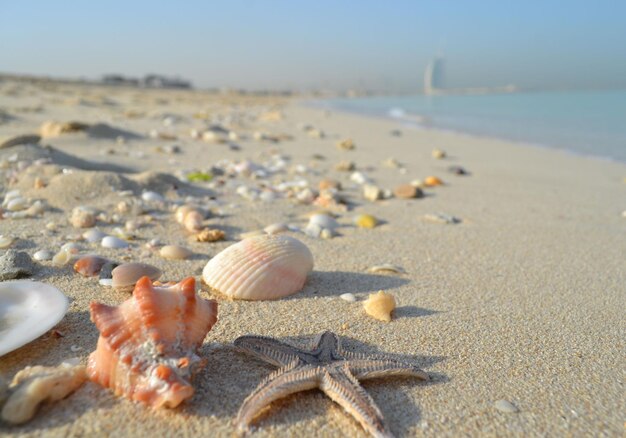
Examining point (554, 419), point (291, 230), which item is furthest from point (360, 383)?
point (291, 230)

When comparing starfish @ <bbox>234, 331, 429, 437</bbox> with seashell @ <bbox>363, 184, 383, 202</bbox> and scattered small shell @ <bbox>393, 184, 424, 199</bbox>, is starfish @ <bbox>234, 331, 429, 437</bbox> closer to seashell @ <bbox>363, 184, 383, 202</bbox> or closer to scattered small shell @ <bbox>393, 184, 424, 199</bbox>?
seashell @ <bbox>363, 184, 383, 202</bbox>

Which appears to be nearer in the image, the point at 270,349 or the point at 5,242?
the point at 270,349

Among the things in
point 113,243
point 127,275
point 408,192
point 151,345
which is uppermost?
point 151,345

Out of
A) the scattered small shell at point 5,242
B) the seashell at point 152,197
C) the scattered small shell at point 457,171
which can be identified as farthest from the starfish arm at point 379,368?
the scattered small shell at point 457,171

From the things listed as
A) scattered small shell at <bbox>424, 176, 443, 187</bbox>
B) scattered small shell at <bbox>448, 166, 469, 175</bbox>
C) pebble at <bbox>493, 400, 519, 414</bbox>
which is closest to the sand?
pebble at <bbox>493, 400, 519, 414</bbox>

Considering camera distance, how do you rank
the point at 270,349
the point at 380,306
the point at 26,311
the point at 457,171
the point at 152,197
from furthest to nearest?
1. the point at 457,171
2. the point at 152,197
3. the point at 380,306
4. the point at 26,311
5. the point at 270,349

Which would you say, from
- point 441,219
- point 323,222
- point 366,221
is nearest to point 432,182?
point 441,219

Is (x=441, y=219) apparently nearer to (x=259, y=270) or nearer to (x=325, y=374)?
(x=259, y=270)
